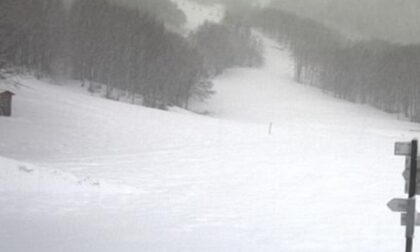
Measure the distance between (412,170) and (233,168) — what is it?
1778cm

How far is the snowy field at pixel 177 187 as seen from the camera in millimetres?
10562

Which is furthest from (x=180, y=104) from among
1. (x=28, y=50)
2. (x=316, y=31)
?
(x=316, y=31)

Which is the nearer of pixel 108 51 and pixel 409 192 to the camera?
pixel 409 192

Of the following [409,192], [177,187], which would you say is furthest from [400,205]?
[177,187]

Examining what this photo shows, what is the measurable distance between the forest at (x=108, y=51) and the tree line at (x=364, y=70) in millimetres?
48294

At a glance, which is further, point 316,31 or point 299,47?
point 316,31

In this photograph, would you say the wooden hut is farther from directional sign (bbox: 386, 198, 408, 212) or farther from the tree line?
the tree line

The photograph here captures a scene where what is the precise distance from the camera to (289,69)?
148250 millimetres

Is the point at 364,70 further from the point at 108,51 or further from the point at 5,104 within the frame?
the point at 5,104

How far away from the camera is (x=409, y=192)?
6066 mm

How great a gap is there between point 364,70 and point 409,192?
129 meters

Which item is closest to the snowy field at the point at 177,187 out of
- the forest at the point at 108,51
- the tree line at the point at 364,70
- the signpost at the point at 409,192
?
the signpost at the point at 409,192

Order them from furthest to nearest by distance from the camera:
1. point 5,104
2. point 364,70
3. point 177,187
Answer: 1. point 364,70
2. point 5,104
3. point 177,187

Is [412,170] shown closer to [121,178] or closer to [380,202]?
[380,202]
